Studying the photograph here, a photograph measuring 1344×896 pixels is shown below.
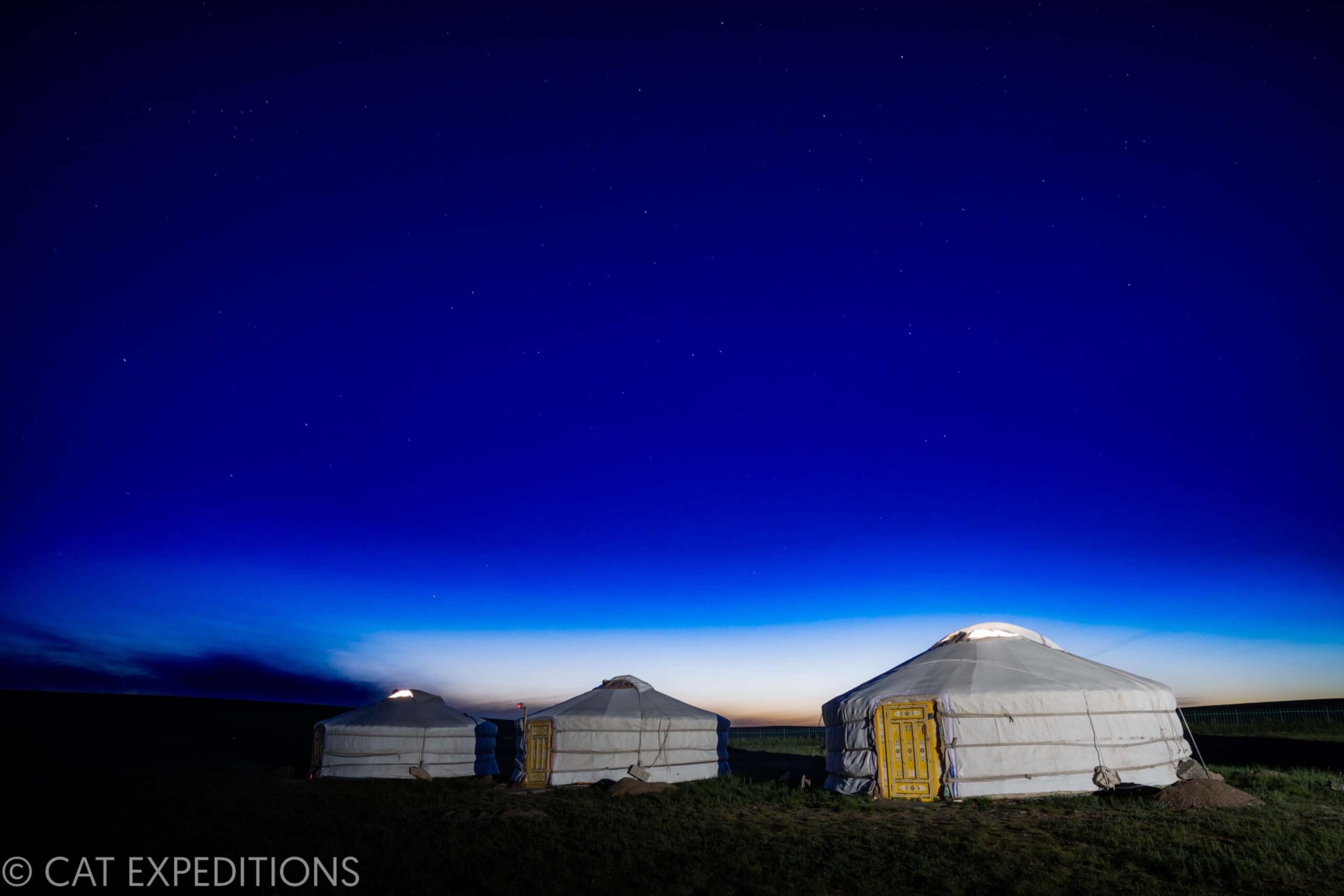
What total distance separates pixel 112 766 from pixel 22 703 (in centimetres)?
3854

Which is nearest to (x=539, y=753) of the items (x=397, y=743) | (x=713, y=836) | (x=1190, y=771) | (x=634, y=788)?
(x=634, y=788)

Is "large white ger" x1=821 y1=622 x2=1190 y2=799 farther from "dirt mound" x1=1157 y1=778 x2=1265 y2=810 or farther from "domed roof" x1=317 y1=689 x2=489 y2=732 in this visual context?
"domed roof" x1=317 y1=689 x2=489 y2=732

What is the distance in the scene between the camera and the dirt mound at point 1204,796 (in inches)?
401

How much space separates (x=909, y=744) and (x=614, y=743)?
7223mm

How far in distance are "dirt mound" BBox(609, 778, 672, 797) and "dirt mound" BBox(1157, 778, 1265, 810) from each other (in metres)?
9.08

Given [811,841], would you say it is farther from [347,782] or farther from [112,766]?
[112,766]

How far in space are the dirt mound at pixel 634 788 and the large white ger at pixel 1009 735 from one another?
3.80m

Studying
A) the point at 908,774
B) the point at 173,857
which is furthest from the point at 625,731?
the point at 173,857

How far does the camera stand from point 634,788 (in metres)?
14.8

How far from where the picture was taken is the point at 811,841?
8.94 m

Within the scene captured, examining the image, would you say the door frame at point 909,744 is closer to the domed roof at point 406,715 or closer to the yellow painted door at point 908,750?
the yellow painted door at point 908,750

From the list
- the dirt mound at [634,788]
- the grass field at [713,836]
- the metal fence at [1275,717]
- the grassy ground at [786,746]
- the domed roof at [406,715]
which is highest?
the domed roof at [406,715]

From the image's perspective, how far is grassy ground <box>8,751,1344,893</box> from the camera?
695 cm

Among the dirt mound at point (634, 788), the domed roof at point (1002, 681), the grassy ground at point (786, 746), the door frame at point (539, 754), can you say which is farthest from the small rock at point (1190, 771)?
the grassy ground at point (786, 746)
